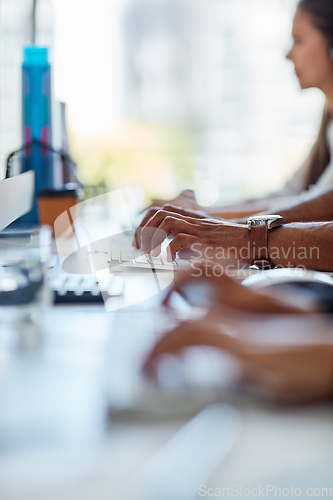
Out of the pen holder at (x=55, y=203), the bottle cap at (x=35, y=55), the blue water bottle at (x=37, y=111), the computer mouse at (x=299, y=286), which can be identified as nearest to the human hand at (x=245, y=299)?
the computer mouse at (x=299, y=286)

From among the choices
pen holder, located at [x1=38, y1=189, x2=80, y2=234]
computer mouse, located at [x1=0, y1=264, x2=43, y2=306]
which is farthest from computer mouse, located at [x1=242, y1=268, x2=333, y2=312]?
pen holder, located at [x1=38, y1=189, x2=80, y2=234]

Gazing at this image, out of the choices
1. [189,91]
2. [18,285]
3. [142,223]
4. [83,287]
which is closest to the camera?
[18,285]

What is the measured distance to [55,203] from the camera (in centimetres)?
137

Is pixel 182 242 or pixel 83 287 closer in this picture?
pixel 83 287

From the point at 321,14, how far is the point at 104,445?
5.46ft

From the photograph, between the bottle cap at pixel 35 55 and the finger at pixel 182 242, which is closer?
the finger at pixel 182 242

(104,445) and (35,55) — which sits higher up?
(35,55)

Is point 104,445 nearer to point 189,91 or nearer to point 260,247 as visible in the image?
point 260,247

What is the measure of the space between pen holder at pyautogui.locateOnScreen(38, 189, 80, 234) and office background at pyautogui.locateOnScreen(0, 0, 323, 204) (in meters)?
1.46

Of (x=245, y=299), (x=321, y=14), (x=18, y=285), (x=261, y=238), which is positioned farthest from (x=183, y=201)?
(x=321, y=14)

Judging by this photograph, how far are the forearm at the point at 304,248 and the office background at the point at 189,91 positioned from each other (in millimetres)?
2085

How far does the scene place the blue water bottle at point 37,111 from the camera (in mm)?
1656

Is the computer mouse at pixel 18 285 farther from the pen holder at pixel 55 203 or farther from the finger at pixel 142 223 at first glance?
the pen holder at pixel 55 203

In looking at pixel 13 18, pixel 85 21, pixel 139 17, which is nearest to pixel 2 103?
pixel 13 18
